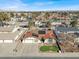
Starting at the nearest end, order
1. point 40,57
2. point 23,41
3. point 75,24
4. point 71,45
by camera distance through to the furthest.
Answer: point 40,57
point 71,45
point 23,41
point 75,24

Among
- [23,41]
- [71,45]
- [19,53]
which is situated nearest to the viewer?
[19,53]

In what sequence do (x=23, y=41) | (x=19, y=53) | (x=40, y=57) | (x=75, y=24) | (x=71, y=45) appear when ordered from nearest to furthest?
1. (x=40, y=57)
2. (x=19, y=53)
3. (x=71, y=45)
4. (x=23, y=41)
5. (x=75, y=24)

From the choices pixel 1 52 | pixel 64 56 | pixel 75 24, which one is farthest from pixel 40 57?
pixel 75 24

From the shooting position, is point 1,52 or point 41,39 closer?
point 1,52

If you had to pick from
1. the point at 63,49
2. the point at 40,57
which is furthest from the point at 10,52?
the point at 63,49

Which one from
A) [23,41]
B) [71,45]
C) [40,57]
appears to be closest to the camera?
[40,57]

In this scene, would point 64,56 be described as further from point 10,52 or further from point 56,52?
point 10,52

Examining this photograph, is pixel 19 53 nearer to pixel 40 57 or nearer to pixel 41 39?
pixel 40 57

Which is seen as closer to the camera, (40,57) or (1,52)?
(40,57)
